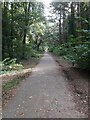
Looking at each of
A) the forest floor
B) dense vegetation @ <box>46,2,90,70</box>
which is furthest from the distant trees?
the forest floor

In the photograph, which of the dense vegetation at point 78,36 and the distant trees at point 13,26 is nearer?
the dense vegetation at point 78,36

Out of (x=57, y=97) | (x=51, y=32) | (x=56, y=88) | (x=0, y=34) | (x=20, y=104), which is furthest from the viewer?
(x=51, y=32)

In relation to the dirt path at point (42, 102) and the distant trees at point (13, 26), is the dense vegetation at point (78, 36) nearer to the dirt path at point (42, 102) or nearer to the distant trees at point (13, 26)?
the dirt path at point (42, 102)

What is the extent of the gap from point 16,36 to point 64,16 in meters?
24.2

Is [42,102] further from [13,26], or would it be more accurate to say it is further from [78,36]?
[13,26]

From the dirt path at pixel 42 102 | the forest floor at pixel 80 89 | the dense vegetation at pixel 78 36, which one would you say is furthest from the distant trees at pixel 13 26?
the dirt path at pixel 42 102

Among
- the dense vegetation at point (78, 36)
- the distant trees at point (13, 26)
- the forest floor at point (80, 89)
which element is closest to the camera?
the forest floor at point (80, 89)

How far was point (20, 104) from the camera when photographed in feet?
26.3

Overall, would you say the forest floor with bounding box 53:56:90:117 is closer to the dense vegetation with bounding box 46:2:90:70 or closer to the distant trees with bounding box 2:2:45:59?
the dense vegetation with bounding box 46:2:90:70

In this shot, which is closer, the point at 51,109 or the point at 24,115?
the point at 24,115

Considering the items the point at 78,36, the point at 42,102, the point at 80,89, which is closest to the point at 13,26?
the point at 78,36

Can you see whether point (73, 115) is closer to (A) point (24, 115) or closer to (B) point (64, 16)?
(A) point (24, 115)

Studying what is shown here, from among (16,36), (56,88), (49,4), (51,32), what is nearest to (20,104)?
(56,88)

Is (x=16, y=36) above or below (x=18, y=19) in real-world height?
below
